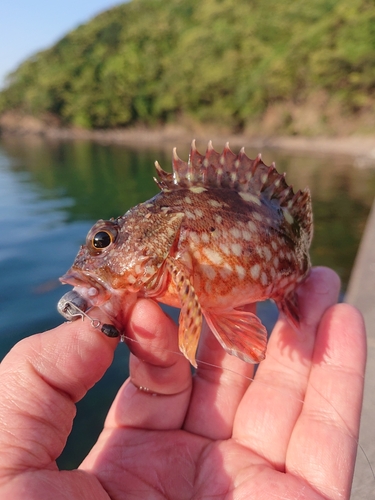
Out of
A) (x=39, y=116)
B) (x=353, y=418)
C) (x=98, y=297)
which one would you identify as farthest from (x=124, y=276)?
(x=39, y=116)

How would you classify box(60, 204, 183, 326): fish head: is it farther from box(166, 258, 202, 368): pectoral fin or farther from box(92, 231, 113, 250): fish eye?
box(166, 258, 202, 368): pectoral fin

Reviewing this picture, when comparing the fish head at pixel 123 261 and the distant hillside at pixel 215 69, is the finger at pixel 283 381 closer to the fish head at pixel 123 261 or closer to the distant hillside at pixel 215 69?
the fish head at pixel 123 261

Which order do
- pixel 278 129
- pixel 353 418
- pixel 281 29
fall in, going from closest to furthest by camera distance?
1. pixel 353 418
2. pixel 278 129
3. pixel 281 29

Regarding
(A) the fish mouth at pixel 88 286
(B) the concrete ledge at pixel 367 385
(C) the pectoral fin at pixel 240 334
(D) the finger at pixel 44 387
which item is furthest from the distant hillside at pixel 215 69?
(D) the finger at pixel 44 387

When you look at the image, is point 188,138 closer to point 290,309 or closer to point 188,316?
point 290,309

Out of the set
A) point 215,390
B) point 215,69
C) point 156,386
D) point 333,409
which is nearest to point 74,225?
point 215,390

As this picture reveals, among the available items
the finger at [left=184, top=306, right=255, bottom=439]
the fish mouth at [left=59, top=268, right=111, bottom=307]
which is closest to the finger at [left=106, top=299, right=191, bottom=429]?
the finger at [left=184, top=306, right=255, bottom=439]

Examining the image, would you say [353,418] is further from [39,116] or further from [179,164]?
[39,116]

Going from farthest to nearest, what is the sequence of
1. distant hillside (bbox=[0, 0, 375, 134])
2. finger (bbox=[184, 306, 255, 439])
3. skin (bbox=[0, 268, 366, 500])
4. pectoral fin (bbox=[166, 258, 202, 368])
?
distant hillside (bbox=[0, 0, 375, 134]), finger (bbox=[184, 306, 255, 439]), pectoral fin (bbox=[166, 258, 202, 368]), skin (bbox=[0, 268, 366, 500])
